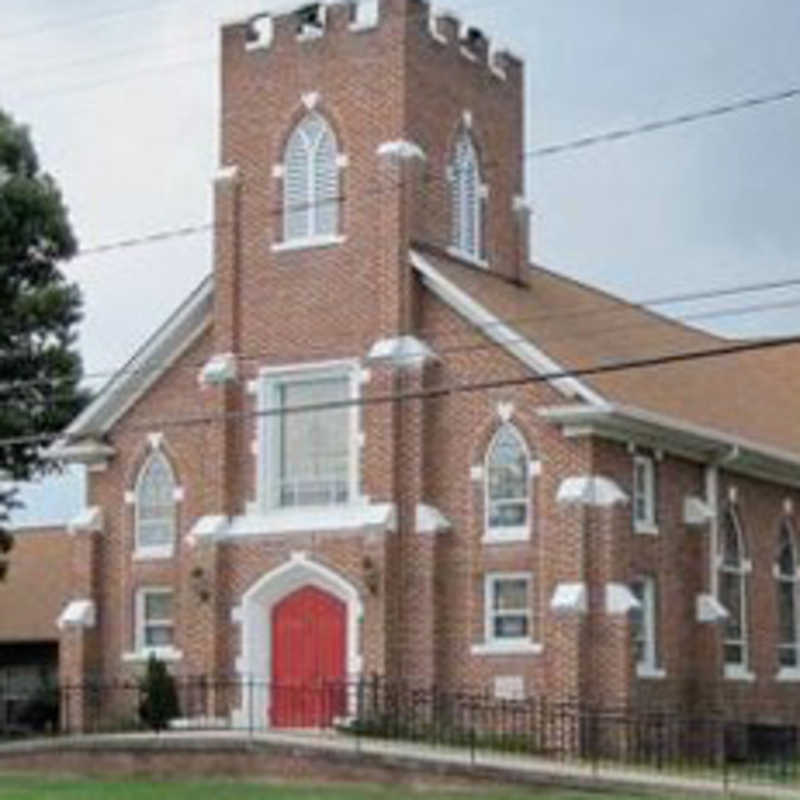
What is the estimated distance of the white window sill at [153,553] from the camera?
3991 cm

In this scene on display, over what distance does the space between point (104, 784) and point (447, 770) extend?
17.3 feet

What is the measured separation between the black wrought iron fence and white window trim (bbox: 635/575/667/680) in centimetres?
67

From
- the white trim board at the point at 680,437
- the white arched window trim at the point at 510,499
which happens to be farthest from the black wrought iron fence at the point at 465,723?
the white trim board at the point at 680,437

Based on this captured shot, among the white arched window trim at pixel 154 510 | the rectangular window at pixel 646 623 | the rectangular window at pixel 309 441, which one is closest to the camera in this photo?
the rectangular window at pixel 646 623

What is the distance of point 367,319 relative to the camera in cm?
3788

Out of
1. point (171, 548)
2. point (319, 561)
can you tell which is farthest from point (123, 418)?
point (319, 561)

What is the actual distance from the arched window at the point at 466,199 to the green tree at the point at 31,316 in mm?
8533

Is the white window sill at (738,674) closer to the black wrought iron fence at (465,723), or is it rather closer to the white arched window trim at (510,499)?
the black wrought iron fence at (465,723)

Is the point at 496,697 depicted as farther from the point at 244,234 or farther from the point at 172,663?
the point at 244,234

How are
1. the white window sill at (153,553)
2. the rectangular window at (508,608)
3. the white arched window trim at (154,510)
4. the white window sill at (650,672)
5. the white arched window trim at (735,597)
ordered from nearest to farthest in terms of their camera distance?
the rectangular window at (508,608), the white window sill at (650,672), the white arched window trim at (735,597), the white window sill at (153,553), the white arched window trim at (154,510)

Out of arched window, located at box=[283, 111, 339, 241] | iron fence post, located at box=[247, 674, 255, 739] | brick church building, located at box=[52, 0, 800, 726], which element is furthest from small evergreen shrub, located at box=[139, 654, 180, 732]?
arched window, located at box=[283, 111, 339, 241]

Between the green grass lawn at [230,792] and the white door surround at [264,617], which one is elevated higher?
the white door surround at [264,617]

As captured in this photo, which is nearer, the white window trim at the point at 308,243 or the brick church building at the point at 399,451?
the brick church building at the point at 399,451

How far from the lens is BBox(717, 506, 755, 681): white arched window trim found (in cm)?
3959
